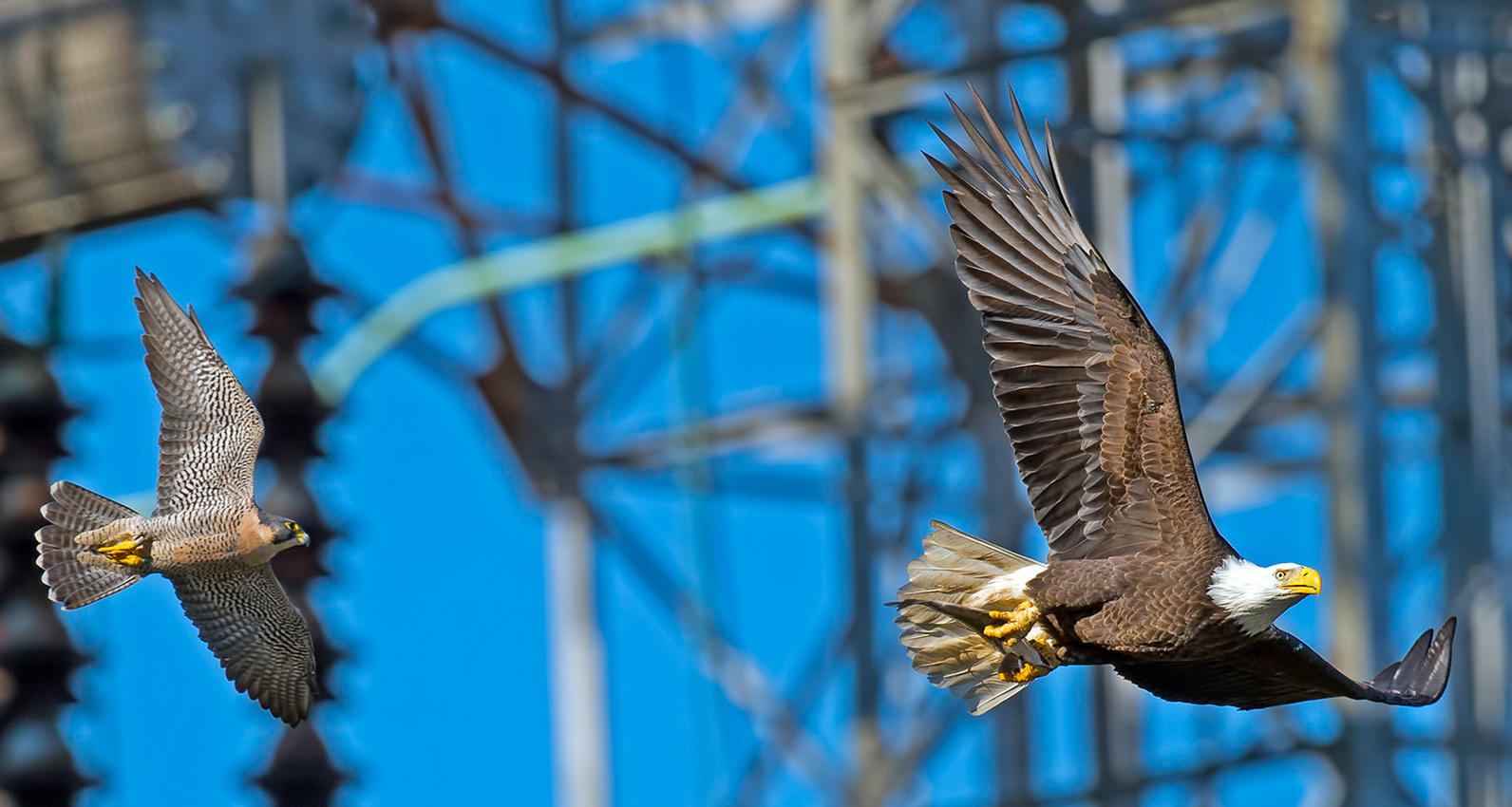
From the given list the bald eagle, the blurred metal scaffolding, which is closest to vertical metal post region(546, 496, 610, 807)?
the blurred metal scaffolding

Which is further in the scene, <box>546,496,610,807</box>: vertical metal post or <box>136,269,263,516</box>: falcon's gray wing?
<box>546,496,610,807</box>: vertical metal post

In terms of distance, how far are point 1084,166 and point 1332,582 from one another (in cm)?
232

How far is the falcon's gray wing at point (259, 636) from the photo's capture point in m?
8.19

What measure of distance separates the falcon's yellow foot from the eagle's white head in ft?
8.97

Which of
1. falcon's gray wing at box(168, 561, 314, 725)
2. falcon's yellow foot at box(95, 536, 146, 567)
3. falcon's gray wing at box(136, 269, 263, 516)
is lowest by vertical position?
falcon's gray wing at box(168, 561, 314, 725)

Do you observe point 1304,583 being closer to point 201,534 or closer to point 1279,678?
point 1279,678

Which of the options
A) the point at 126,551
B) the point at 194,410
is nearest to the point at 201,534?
the point at 126,551

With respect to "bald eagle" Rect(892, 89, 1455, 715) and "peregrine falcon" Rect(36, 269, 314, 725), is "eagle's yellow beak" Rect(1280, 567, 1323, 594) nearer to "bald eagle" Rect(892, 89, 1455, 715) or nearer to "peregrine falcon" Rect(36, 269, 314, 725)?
"bald eagle" Rect(892, 89, 1455, 715)

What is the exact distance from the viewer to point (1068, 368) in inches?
339

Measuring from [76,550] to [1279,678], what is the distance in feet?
10.8

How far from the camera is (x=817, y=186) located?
17703 millimetres

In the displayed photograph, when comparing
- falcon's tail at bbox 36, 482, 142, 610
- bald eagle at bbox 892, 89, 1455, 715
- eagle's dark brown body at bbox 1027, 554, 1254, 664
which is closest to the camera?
falcon's tail at bbox 36, 482, 142, 610

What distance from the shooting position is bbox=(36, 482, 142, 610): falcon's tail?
7.84 m

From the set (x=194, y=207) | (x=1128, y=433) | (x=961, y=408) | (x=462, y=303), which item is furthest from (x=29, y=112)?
(x=1128, y=433)
